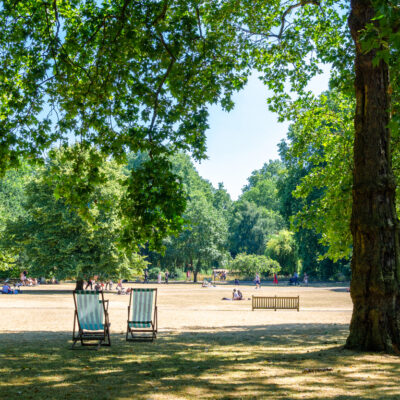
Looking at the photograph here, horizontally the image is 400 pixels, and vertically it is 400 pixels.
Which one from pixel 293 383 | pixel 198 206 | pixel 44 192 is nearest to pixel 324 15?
pixel 293 383

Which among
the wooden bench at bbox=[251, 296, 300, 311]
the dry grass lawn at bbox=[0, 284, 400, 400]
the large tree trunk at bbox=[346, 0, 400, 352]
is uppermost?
the large tree trunk at bbox=[346, 0, 400, 352]

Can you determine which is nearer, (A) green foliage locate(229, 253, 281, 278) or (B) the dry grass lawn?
(B) the dry grass lawn

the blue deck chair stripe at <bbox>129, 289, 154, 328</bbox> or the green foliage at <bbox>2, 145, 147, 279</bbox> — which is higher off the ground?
the green foliage at <bbox>2, 145, 147, 279</bbox>

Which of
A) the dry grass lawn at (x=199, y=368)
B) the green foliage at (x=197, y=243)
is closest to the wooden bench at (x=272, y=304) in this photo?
the dry grass lawn at (x=199, y=368)

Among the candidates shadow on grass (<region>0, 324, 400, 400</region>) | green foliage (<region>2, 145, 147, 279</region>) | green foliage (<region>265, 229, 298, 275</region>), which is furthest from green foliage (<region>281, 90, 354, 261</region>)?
green foliage (<region>265, 229, 298, 275</region>)

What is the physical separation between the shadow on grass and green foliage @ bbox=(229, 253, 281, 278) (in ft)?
164

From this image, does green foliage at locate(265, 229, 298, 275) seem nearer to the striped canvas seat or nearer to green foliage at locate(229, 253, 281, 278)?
green foliage at locate(229, 253, 281, 278)

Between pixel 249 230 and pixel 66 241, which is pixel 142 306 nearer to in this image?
pixel 66 241

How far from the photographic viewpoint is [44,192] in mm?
35469

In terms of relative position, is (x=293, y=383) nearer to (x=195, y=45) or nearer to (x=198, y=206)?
(x=195, y=45)

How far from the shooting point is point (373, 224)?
8.86 meters

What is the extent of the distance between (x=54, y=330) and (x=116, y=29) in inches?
342

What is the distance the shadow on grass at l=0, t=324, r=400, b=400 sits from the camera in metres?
5.87

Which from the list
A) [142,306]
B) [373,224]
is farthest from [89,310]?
[373,224]
